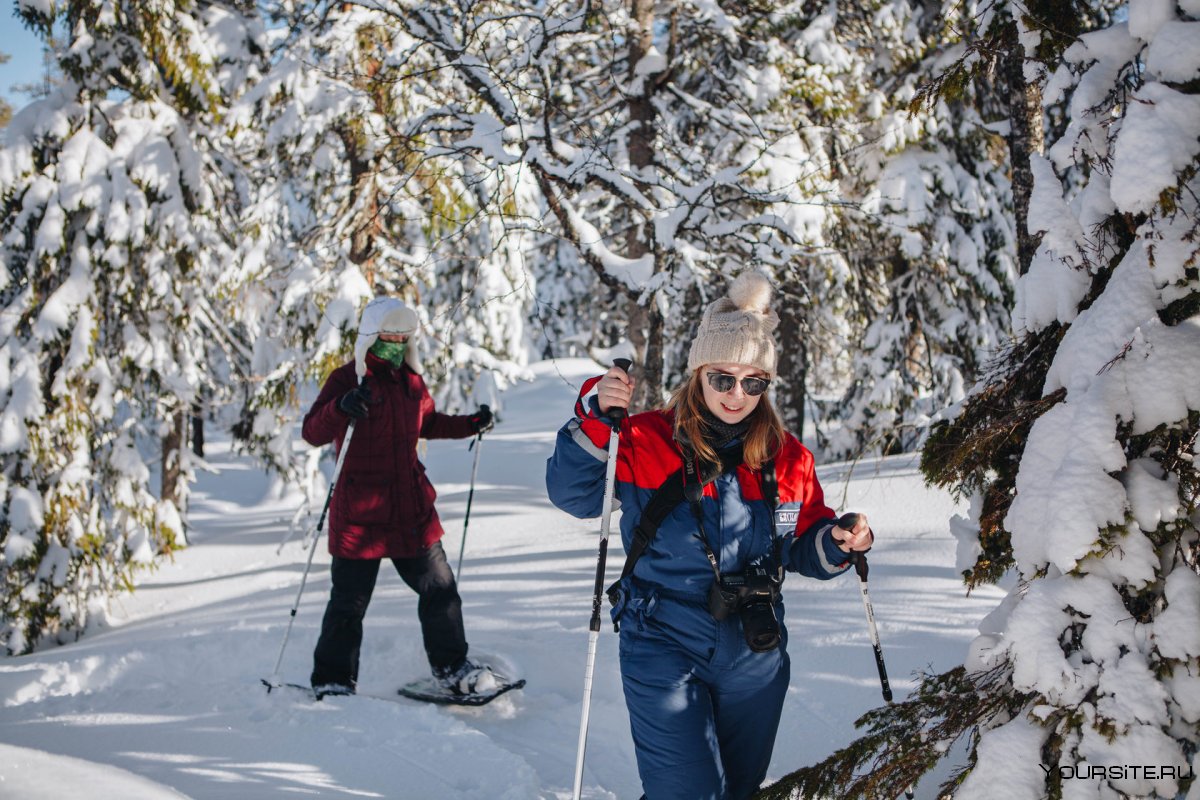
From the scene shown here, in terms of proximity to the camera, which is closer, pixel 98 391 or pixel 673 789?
pixel 673 789

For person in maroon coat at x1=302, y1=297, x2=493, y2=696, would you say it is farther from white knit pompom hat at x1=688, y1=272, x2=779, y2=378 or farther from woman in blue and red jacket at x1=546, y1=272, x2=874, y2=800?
white knit pompom hat at x1=688, y1=272, x2=779, y2=378

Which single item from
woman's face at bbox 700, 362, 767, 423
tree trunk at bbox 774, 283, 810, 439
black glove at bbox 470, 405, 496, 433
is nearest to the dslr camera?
woman's face at bbox 700, 362, 767, 423

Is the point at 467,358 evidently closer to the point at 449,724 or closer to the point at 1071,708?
the point at 449,724

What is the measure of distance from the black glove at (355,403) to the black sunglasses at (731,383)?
8.58 ft

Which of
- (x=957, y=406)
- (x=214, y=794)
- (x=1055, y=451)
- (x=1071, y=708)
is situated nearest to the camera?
(x=1071, y=708)

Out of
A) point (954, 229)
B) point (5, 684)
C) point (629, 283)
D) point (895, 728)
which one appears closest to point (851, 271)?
point (954, 229)

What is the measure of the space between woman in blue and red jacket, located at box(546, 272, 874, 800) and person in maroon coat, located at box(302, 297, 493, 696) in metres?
2.32

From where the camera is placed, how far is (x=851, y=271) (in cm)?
980

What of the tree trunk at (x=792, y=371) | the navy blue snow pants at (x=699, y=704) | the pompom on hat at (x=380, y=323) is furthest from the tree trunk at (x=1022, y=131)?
the tree trunk at (x=792, y=371)

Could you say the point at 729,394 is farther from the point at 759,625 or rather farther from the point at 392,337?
the point at 392,337

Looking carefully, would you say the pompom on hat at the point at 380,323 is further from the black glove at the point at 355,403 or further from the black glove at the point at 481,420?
the black glove at the point at 481,420

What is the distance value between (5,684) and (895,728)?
5.78 meters

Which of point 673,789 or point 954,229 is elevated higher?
point 954,229

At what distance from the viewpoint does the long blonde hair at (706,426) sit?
2799 millimetres
